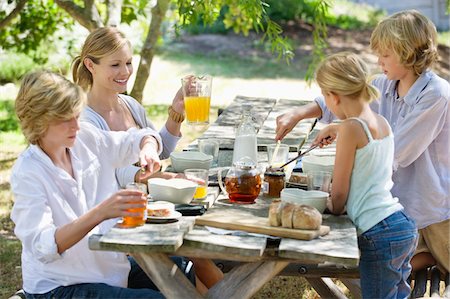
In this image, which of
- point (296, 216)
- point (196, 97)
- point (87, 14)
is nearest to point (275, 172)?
point (296, 216)

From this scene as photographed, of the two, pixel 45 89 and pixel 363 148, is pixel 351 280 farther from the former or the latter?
pixel 45 89

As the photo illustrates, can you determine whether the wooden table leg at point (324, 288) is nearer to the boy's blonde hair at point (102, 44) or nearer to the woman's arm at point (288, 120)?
the woman's arm at point (288, 120)

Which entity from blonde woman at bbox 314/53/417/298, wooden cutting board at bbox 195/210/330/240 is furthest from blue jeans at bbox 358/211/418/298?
wooden cutting board at bbox 195/210/330/240

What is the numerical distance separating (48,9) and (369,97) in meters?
5.96

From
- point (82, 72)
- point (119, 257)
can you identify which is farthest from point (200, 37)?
point (119, 257)

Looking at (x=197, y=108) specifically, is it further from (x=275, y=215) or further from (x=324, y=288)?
(x=275, y=215)

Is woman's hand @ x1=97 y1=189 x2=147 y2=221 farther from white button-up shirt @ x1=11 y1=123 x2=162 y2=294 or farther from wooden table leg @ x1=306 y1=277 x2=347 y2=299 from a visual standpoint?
wooden table leg @ x1=306 y1=277 x2=347 y2=299

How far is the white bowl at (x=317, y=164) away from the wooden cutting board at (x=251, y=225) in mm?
737

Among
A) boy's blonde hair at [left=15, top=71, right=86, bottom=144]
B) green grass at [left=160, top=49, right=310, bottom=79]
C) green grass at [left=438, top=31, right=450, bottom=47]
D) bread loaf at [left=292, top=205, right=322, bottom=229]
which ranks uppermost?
boy's blonde hair at [left=15, top=71, right=86, bottom=144]

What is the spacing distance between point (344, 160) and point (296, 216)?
399mm

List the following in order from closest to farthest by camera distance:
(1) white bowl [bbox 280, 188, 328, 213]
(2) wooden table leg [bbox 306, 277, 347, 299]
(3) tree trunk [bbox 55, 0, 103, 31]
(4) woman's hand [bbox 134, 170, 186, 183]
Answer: (1) white bowl [bbox 280, 188, 328, 213], (4) woman's hand [bbox 134, 170, 186, 183], (2) wooden table leg [bbox 306, 277, 347, 299], (3) tree trunk [bbox 55, 0, 103, 31]

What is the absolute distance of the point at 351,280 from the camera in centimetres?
424

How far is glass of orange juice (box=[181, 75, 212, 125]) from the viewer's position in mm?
4035

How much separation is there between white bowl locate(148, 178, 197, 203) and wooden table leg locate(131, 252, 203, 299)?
381 mm
